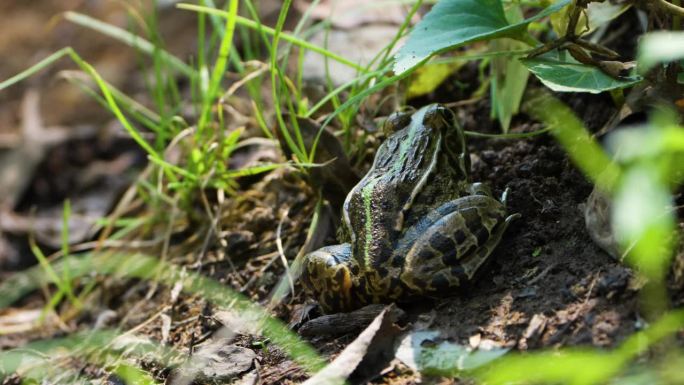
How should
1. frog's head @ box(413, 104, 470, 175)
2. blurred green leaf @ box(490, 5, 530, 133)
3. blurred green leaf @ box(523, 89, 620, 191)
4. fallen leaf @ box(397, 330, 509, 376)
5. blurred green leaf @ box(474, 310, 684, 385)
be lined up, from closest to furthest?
blurred green leaf @ box(474, 310, 684, 385) → fallen leaf @ box(397, 330, 509, 376) → blurred green leaf @ box(523, 89, 620, 191) → frog's head @ box(413, 104, 470, 175) → blurred green leaf @ box(490, 5, 530, 133)

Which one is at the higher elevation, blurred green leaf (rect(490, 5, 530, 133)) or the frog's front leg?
blurred green leaf (rect(490, 5, 530, 133))

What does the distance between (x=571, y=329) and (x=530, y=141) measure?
142cm

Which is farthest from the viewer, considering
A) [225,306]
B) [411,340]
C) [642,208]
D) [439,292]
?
[225,306]

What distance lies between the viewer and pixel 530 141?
3.86 meters

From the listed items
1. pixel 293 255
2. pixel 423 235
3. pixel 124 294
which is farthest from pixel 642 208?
pixel 124 294

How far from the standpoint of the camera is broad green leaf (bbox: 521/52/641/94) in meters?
3.05

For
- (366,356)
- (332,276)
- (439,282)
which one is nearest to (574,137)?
(439,282)

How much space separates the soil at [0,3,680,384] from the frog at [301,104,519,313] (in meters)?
0.11

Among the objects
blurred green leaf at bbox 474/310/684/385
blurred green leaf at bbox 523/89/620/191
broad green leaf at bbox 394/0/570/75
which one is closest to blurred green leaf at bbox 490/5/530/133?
blurred green leaf at bbox 523/89/620/191

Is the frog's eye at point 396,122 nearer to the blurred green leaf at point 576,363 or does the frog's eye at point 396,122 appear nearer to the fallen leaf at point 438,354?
the fallen leaf at point 438,354

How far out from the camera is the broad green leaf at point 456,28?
315 centimetres

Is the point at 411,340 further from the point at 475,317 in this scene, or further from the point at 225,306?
the point at 225,306

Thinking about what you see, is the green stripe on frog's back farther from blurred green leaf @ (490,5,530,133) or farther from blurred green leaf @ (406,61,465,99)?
blurred green leaf @ (406,61,465,99)

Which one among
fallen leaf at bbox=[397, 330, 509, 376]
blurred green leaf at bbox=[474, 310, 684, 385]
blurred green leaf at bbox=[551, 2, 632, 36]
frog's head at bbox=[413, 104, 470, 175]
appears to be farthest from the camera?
frog's head at bbox=[413, 104, 470, 175]
